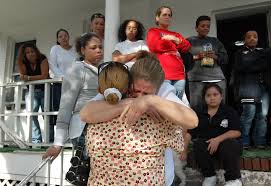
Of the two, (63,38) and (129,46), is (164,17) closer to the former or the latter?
(129,46)

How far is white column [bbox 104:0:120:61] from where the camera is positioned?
3660 millimetres

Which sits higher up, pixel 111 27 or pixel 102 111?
pixel 111 27

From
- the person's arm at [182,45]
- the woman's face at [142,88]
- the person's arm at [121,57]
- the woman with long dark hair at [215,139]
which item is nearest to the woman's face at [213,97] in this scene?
the woman with long dark hair at [215,139]

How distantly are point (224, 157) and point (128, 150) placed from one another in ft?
5.68

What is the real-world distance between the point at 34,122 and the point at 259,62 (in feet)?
11.3

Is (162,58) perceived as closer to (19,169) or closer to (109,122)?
(109,122)

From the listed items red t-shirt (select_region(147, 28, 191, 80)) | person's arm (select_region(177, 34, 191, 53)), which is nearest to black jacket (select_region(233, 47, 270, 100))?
person's arm (select_region(177, 34, 191, 53))

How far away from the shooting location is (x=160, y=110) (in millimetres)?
1403

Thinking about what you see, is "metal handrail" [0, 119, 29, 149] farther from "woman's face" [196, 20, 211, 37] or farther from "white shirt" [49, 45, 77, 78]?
"woman's face" [196, 20, 211, 37]

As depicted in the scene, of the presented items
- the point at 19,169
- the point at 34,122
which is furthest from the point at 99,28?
the point at 19,169

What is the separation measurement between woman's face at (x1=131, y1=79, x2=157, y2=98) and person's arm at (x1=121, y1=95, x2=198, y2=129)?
2.9 inches

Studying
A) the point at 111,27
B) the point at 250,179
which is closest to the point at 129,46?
the point at 111,27

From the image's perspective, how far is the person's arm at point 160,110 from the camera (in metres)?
1.40

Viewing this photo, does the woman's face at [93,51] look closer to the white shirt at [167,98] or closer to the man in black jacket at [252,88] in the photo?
the white shirt at [167,98]
